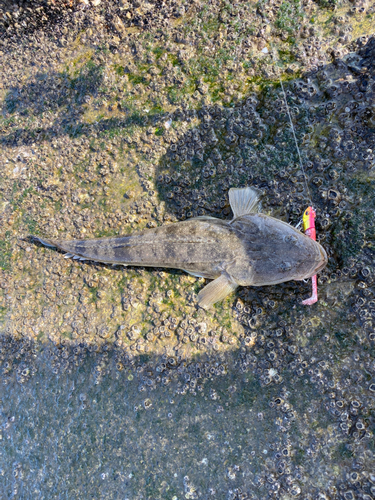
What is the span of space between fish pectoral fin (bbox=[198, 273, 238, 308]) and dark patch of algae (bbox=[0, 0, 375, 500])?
200mm

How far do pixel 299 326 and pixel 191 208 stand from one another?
213cm

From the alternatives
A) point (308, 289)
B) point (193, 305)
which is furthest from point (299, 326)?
point (193, 305)

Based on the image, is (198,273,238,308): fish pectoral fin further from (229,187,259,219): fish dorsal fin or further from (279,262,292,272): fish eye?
(229,187,259,219): fish dorsal fin

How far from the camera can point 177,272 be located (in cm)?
448

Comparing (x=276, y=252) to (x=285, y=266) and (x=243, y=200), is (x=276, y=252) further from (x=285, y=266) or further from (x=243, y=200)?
(x=243, y=200)

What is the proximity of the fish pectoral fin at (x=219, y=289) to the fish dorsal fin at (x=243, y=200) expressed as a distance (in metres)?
0.84

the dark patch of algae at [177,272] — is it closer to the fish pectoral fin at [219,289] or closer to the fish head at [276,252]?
the fish pectoral fin at [219,289]

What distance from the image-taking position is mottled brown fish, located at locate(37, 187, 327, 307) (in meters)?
3.85

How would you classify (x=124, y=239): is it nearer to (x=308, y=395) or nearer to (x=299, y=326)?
(x=299, y=326)

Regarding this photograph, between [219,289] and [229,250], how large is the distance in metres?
0.53

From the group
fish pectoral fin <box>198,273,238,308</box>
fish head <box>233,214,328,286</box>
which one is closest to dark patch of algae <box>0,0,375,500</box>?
fish pectoral fin <box>198,273,238,308</box>

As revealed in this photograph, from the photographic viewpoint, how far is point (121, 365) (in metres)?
4.34

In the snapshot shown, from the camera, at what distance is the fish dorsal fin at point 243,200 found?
4219mm

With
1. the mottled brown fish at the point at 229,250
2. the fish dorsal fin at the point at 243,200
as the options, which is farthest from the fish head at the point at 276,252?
the fish dorsal fin at the point at 243,200
